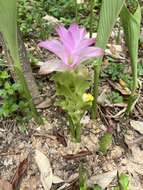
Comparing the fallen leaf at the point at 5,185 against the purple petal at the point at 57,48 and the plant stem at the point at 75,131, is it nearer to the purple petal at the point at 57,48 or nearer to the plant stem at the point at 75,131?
the plant stem at the point at 75,131

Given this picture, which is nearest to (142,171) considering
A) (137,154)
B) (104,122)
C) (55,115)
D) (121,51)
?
(137,154)

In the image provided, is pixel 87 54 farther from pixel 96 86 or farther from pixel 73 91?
pixel 96 86

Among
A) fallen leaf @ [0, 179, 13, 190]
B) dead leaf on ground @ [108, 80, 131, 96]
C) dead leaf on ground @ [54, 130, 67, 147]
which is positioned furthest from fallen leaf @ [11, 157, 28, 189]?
dead leaf on ground @ [108, 80, 131, 96]

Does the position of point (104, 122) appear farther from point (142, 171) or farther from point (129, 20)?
point (129, 20)

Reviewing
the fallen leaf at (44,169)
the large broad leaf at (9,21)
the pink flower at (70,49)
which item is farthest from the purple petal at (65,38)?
the fallen leaf at (44,169)

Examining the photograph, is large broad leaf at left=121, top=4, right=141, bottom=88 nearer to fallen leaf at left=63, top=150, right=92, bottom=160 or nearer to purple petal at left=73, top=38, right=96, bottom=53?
purple petal at left=73, top=38, right=96, bottom=53

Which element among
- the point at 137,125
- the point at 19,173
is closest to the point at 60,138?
the point at 19,173
